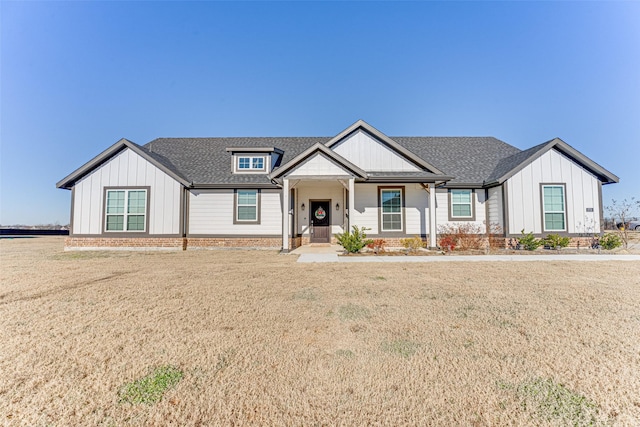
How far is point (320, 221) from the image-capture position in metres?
15.4

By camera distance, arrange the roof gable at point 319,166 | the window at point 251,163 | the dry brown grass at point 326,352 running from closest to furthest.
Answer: the dry brown grass at point 326,352 → the roof gable at point 319,166 → the window at point 251,163

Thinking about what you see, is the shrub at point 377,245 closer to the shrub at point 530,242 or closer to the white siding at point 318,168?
the white siding at point 318,168

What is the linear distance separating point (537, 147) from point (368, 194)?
8.28 m

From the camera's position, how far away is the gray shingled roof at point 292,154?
14.8 meters

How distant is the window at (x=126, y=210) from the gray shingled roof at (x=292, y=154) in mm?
2074

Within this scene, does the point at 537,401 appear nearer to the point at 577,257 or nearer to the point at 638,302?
the point at 638,302

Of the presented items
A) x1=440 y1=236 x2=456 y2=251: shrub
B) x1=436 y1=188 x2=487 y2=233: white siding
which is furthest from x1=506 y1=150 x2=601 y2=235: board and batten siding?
x1=440 y1=236 x2=456 y2=251: shrub

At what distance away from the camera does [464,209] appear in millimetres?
14625

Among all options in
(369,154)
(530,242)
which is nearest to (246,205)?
(369,154)

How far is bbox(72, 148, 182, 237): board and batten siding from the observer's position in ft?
45.4

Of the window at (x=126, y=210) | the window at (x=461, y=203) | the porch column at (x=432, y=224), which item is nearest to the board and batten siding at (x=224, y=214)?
the window at (x=126, y=210)

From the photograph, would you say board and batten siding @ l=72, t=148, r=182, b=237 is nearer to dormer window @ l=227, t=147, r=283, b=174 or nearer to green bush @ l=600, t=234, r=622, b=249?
dormer window @ l=227, t=147, r=283, b=174

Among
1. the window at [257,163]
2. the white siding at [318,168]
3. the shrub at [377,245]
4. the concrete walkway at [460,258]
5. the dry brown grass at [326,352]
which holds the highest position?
the window at [257,163]

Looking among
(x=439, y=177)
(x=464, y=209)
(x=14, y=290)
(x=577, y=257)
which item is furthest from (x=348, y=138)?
(x=14, y=290)
